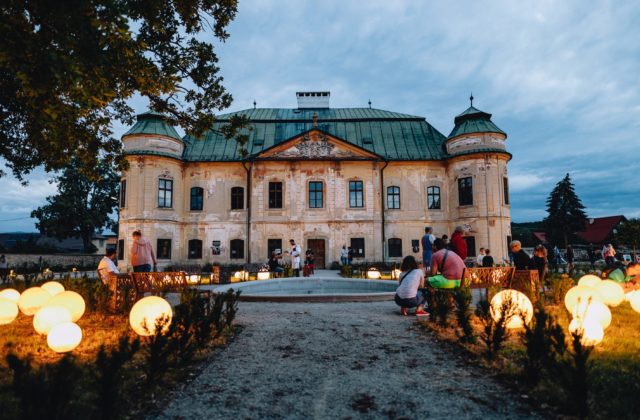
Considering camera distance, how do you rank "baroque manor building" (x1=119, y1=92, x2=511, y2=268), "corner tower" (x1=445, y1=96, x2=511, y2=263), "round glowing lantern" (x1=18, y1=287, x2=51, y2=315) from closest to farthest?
"round glowing lantern" (x1=18, y1=287, x2=51, y2=315)
"corner tower" (x1=445, y1=96, x2=511, y2=263)
"baroque manor building" (x1=119, y1=92, x2=511, y2=268)

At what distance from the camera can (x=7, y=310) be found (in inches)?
260

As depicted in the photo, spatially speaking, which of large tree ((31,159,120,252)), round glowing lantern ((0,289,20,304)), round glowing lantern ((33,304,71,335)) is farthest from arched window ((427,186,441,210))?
large tree ((31,159,120,252))

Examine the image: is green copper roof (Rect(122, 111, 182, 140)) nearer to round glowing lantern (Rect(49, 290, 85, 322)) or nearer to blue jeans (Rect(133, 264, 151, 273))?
blue jeans (Rect(133, 264, 151, 273))

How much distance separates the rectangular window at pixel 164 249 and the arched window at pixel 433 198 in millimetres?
17583

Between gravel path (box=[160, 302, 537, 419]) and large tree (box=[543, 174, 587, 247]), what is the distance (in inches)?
1735

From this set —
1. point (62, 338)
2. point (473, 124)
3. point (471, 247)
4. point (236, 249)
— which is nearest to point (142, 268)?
point (62, 338)

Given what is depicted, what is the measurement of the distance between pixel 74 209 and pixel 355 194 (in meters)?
29.4

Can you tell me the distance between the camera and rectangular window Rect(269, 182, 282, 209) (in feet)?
85.8

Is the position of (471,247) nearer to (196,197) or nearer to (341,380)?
(196,197)

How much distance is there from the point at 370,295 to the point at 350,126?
2089cm

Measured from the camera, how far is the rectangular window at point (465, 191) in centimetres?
2528

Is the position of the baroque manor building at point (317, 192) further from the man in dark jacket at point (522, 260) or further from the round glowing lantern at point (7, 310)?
the round glowing lantern at point (7, 310)

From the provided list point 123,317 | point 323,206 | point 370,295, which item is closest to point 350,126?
point 323,206

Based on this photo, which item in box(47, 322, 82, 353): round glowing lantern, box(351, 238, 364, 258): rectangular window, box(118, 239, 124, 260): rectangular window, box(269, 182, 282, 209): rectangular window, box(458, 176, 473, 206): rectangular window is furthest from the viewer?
box(269, 182, 282, 209): rectangular window
